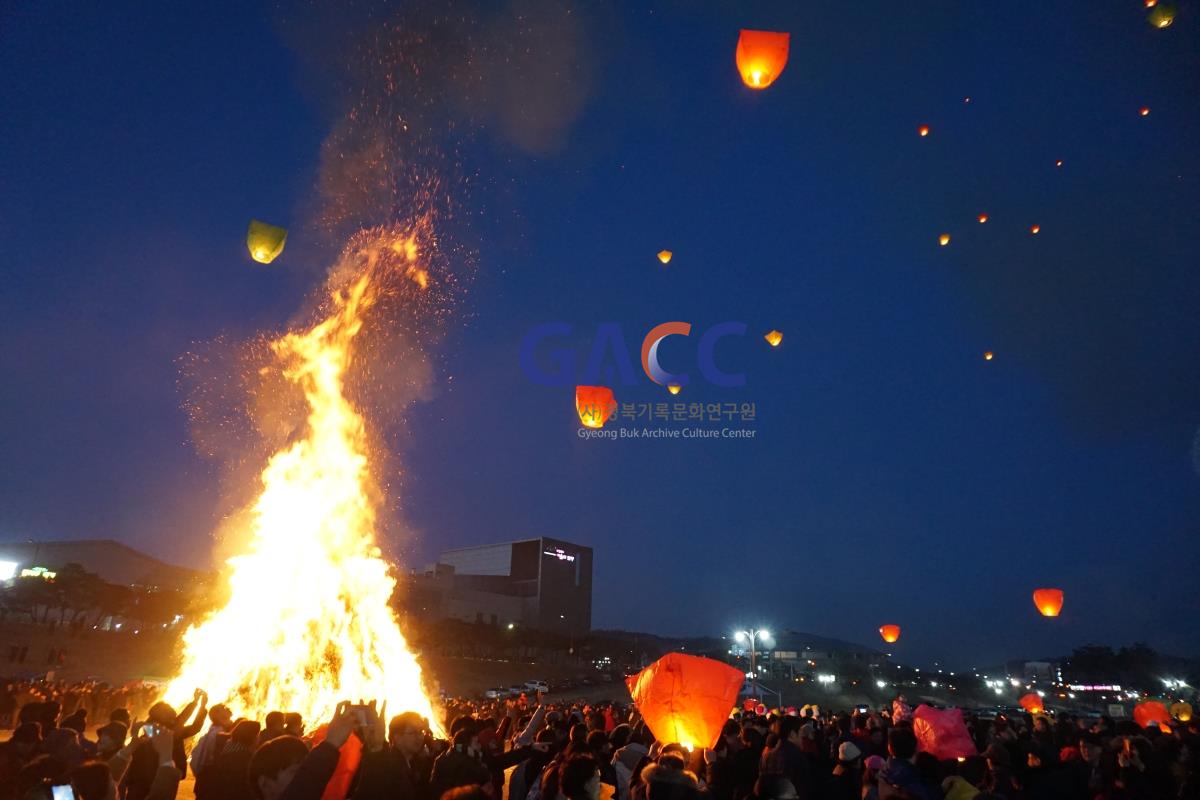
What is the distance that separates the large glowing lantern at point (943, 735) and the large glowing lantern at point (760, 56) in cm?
1025

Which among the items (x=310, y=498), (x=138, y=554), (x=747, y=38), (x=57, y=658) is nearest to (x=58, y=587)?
(x=57, y=658)

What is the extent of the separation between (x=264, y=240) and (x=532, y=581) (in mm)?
77102

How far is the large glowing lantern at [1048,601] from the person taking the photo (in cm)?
2328

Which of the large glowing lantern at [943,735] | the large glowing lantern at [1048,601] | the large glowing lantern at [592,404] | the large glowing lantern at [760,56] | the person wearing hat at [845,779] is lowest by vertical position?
the person wearing hat at [845,779]

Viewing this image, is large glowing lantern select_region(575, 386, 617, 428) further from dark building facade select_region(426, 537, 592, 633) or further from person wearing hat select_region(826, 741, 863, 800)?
dark building facade select_region(426, 537, 592, 633)

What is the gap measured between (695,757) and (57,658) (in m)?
40.6

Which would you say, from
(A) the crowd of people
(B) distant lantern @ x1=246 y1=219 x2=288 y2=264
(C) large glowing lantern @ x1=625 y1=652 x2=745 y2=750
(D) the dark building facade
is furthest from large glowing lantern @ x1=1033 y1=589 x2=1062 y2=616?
(D) the dark building facade

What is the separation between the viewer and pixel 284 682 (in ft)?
47.8

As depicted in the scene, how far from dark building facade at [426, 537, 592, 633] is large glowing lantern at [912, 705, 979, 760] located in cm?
7428

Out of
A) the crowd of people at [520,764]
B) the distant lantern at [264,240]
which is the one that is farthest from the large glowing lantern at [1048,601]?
the distant lantern at [264,240]

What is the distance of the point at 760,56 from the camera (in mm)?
11961

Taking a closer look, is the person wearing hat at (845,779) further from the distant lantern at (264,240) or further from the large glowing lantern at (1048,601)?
the large glowing lantern at (1048,601)

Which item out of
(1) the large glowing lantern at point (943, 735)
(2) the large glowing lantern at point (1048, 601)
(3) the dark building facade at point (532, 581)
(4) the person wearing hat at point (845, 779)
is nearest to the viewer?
(4) the person wearing hat at point (845, 779)

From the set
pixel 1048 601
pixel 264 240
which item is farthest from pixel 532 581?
pixel 264 240
